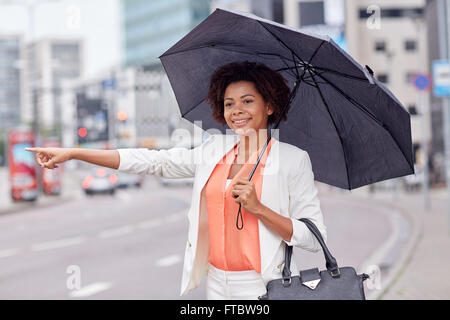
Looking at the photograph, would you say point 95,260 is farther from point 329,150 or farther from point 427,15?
point 427,15

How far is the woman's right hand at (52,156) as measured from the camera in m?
2.71

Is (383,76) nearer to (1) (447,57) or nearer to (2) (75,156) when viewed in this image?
(1) (447,57)

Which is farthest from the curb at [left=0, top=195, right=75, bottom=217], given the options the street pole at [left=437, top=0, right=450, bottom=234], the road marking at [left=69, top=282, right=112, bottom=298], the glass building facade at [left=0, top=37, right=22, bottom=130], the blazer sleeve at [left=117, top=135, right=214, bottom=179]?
the glass building facade at [left=0, top=37, right=22, bottom=130]

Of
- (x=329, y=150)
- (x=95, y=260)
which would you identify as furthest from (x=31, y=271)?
(x=329, y=150)

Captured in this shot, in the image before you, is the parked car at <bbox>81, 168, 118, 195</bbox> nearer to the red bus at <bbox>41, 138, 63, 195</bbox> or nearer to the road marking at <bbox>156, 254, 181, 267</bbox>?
the red bus at <bbox>41, 138, 63, 195</bbox>

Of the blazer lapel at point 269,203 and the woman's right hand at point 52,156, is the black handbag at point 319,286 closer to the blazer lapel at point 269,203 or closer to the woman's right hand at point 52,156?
the blazer lapel at point 269,203

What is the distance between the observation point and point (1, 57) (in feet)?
512

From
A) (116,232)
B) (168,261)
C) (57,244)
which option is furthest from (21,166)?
(168,261)

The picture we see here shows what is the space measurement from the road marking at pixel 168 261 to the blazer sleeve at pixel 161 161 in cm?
777

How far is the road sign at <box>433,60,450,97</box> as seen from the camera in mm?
12867

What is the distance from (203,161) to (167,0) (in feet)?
351

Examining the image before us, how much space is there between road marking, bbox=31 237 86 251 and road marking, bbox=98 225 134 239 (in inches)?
22.8

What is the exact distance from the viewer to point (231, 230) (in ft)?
8.79
